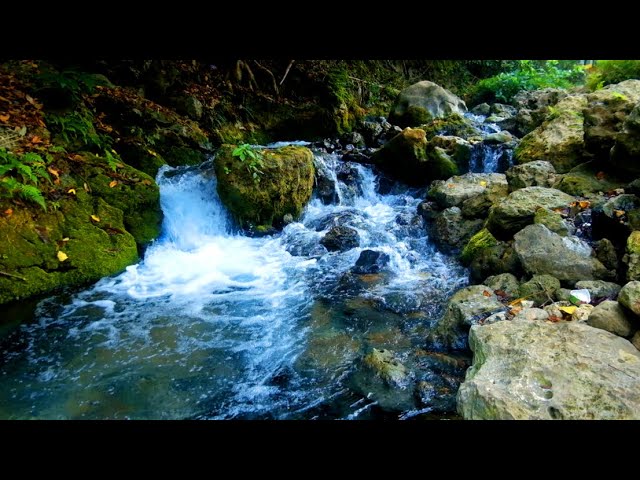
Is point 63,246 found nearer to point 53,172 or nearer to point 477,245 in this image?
point 53,172

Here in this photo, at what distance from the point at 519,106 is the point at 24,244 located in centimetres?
1782

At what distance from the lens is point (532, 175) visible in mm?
6996

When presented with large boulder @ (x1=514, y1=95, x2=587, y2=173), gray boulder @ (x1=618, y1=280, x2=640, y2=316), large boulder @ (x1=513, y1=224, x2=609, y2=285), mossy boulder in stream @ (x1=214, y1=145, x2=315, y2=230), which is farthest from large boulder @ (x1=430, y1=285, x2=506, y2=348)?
mossy boulder in stream @ (x1=214, y1=145, x2=315, y2=230)

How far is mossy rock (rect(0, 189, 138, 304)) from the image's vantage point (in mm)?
5434

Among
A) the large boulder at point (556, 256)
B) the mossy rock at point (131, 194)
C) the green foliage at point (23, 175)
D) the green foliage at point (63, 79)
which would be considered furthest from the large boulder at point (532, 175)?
the green foliage at point (63, 79)

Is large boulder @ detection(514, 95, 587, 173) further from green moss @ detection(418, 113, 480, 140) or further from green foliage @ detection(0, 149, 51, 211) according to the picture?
green foliage @ detection(0, 149, 51, 211)

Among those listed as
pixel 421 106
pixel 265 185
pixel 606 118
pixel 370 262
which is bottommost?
pixel 370 262

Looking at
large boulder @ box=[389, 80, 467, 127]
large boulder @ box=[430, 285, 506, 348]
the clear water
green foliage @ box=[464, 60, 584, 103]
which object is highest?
green foliage @ box=[464, 60, 584, 103]

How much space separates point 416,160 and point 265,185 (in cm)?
446

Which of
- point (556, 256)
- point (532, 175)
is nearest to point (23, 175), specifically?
point (556, 256)

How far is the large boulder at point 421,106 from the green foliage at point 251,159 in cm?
860

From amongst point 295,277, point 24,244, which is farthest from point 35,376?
point 295,277

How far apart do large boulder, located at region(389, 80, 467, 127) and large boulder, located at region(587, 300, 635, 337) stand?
12.2 meters
